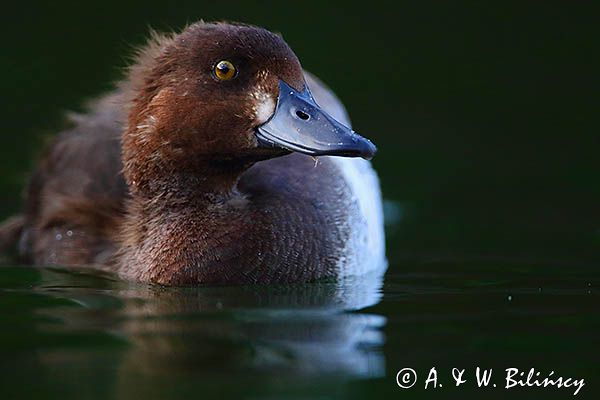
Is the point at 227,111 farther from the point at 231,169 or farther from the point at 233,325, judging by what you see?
the point at 233,325

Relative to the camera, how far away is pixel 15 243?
8648 mm

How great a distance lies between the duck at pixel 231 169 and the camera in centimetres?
655

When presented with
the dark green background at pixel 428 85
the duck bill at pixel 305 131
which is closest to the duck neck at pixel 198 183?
the duck bill at pixel 305 131

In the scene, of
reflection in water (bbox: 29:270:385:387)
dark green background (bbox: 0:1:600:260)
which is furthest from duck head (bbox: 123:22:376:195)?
dark green background (bbox: 0:1:600:260)

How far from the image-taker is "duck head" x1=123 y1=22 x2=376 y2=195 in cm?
650

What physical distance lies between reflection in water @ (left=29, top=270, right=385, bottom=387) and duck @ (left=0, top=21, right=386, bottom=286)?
15 centimetres

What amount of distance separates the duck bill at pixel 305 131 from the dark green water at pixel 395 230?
738 mm

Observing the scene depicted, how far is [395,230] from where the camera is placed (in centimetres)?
895

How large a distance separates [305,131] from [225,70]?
1.69 ft

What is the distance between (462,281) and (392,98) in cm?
518

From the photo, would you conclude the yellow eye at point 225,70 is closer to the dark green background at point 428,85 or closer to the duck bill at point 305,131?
the duck bill at point 305,131

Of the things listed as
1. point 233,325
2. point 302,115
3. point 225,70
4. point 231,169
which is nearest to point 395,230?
point 231,169

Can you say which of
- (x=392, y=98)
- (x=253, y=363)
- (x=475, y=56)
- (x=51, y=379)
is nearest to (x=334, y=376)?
(x=253, y=363)

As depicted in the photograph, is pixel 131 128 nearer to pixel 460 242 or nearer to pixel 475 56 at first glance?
pixel 460 242
